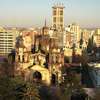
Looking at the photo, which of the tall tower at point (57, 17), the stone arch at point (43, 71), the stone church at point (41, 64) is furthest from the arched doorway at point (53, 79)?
the tall tower at point (57, 17)

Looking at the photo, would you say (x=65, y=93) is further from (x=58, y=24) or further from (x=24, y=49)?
(x=58, y=24)

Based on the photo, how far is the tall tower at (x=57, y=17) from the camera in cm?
4381

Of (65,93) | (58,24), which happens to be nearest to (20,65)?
(65,93)

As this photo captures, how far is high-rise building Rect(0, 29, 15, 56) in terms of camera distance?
50312 millimetres

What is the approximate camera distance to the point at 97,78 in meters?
24.6

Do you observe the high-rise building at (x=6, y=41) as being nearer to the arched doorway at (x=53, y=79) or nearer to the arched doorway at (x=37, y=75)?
the arched doorway at (x=37, y=75)

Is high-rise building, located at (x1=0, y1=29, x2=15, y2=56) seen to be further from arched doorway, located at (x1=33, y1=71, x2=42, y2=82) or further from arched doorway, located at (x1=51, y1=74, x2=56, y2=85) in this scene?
arched doorway, located at (x1=51, y1=74, x2=56, y2=85)

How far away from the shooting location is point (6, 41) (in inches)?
2053

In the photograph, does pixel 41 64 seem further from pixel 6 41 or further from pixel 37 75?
pixel 6 41

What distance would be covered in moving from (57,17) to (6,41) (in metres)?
10.2

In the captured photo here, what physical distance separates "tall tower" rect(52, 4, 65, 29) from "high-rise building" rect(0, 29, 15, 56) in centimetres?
793

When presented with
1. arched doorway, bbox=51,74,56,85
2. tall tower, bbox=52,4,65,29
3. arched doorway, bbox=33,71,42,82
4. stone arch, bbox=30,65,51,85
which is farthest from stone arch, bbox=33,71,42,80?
tall tower, bbox=52,4,65,29

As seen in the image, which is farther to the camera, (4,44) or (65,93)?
(4,44)

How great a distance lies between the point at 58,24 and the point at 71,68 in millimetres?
17548
